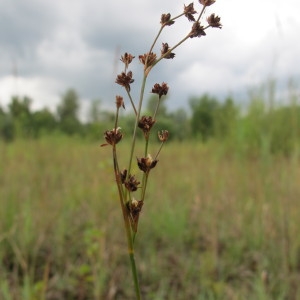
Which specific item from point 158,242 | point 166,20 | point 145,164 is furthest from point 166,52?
point 158,242

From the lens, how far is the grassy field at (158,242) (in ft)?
6.57

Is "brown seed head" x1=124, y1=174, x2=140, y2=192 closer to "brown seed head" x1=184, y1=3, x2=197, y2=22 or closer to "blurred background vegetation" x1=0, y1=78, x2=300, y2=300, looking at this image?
"brown seed head" x1=184, y1=3, x2=197, y2=22

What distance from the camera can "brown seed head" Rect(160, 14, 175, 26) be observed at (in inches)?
21.8

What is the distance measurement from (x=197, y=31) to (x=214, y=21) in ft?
0.12

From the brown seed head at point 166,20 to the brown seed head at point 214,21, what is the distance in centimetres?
5

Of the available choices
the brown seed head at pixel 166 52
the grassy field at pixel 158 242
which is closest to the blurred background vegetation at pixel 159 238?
the grassy field at pixel 158 242

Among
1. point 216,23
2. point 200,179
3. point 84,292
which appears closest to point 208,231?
point 84,292

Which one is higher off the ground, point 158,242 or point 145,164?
point 145,164

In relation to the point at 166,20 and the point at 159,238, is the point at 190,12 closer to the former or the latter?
the point at 166,20

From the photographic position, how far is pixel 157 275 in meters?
2.15

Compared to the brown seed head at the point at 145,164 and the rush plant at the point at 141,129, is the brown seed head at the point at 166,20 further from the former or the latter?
the brown seed head at the point at 145,164

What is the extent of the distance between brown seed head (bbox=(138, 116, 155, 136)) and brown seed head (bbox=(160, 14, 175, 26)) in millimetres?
122

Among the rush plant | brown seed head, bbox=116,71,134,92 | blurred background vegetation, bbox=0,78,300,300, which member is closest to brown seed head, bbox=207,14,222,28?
the rush plant

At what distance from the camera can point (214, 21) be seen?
57 cm
